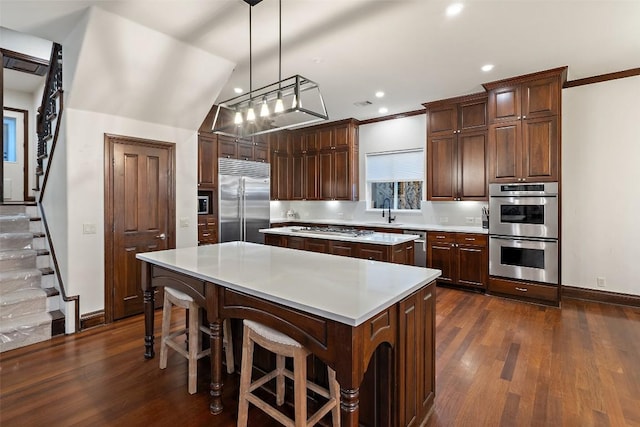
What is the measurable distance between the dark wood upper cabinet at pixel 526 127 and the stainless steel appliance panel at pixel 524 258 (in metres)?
0.82

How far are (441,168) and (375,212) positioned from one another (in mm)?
1583

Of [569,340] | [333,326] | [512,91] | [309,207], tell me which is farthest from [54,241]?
[512,91]

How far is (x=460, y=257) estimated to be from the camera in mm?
4727

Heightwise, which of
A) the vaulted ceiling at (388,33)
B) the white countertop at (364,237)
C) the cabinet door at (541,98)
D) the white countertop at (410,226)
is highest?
the vaulted ceiling at (388,33)

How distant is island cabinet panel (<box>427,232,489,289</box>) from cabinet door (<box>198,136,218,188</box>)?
12.0 ft

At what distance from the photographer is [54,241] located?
11.8 ft

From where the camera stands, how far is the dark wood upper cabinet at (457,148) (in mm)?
4824

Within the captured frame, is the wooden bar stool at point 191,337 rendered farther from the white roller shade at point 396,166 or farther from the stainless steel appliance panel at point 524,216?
the white roller shade at point 396,166

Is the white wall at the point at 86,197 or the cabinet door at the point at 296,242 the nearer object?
the white wall at the point at 86,197

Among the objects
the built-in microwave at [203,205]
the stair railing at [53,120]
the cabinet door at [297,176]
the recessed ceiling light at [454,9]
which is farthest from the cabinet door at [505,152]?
the stair railing at [53,120]

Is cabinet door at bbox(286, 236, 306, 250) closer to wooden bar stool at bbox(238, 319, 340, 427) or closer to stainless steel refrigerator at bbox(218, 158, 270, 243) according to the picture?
stainless steel refrigerator at bbox(218, 158, 270, 243)

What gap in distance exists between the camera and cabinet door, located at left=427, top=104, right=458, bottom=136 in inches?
199

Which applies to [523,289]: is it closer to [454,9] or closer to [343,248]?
[343,248]

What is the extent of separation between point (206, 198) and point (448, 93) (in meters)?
4.15
